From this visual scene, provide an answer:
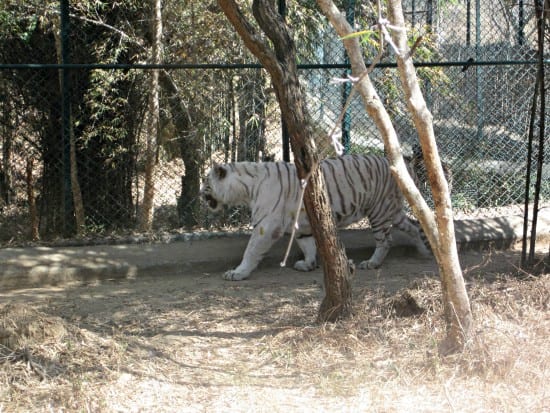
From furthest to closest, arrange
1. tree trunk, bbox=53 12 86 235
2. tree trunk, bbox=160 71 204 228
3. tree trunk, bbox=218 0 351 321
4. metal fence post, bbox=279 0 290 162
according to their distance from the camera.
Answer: tree trunk, bbox=160 71 204 228, tree trunk, bbox=53 12 86 235, metal fence post, bbox=279 0 290 162, tree trunk, bbox=218 0 351 321

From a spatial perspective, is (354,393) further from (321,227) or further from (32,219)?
(32,219)

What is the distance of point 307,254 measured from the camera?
6.62 m

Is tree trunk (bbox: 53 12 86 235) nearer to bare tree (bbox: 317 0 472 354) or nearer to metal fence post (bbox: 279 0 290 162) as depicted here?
metal fence post (bbox: 279 0 290 162)

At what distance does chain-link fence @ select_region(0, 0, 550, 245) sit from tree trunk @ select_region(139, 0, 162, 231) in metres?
0.13

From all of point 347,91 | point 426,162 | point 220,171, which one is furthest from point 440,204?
point 347,91

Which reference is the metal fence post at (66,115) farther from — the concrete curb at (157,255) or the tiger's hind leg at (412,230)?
the tiger's hind leg at (412,230)

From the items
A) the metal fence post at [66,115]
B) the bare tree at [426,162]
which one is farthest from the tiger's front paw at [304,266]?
the bare tree at [426,162]

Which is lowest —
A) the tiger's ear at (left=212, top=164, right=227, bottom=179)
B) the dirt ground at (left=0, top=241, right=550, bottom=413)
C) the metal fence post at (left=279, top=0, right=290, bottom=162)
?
the dirt ground at (left=0, top=241, right=550, bottom=413)

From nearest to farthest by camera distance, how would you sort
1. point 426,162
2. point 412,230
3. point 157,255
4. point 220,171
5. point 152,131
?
point 426,162, point 157,255, point 220,171, point 412,230, point 152,131

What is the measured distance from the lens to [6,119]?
25.1ft

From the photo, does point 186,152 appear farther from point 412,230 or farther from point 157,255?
point 412,230

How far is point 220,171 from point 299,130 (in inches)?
93.8

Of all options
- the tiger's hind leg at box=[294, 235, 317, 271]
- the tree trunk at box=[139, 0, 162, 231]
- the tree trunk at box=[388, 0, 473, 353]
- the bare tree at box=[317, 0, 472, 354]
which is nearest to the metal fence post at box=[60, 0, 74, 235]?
the tree trunk at box=[139, 0, 162, 231]

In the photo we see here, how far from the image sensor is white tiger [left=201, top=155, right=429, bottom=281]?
6492 millimetres
